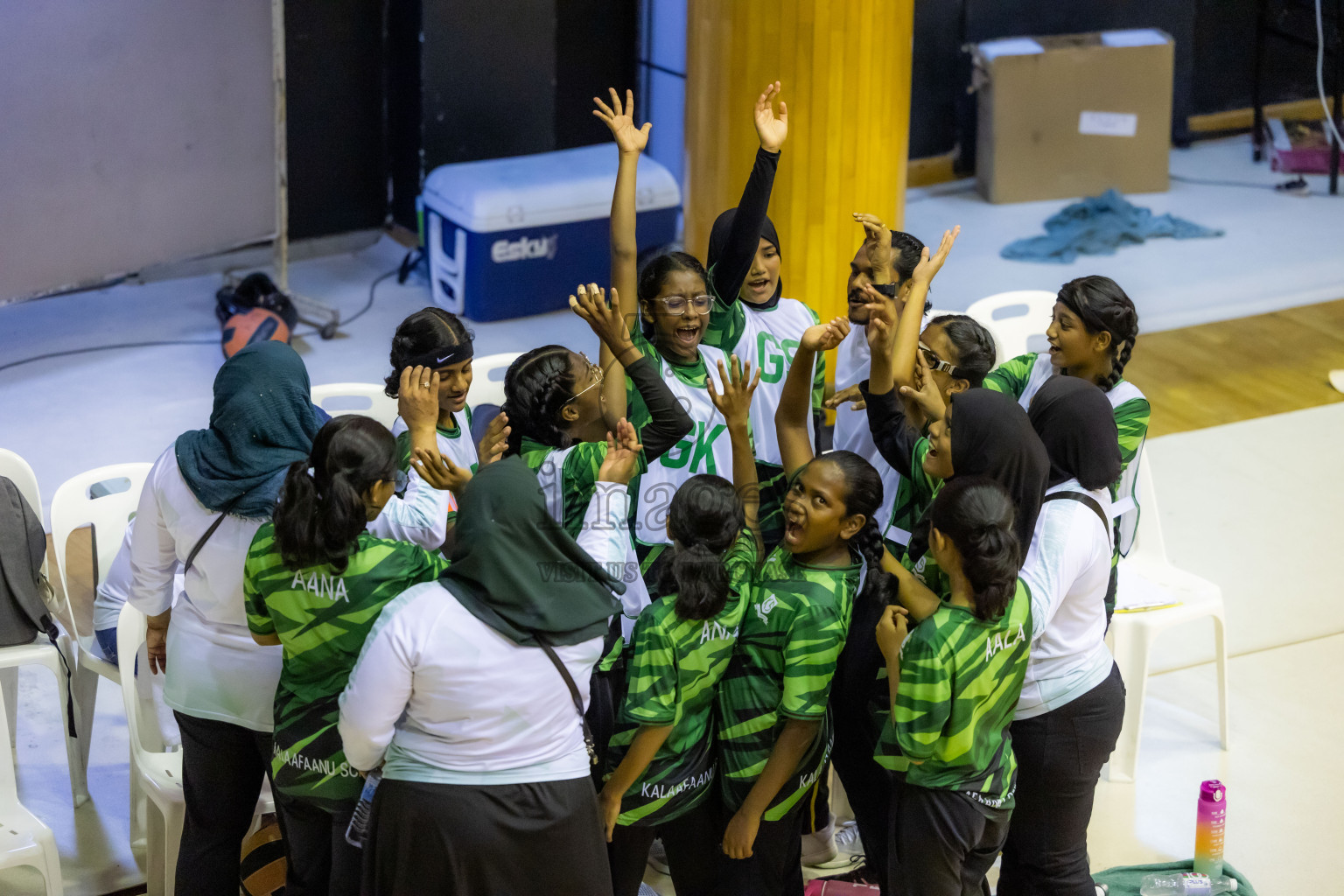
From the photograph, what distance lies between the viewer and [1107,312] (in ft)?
9.68

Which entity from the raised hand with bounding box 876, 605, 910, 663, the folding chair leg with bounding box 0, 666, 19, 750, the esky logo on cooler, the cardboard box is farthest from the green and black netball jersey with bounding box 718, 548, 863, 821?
the cardboard box

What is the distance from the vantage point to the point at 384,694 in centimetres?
215

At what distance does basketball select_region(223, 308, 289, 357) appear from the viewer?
239 inches

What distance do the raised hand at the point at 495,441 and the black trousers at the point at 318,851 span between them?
Answer: 694 mm

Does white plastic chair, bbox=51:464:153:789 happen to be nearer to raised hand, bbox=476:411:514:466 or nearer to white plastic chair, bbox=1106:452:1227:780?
raised hand, bbox=476:411:514:466

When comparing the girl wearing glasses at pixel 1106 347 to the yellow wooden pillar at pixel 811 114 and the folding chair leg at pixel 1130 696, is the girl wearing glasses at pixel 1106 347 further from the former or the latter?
the yellow wooden pillar at pixel 811 114

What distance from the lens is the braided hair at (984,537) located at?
2293 mm

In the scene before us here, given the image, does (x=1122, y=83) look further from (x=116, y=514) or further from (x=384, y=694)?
(x=384, y=694)

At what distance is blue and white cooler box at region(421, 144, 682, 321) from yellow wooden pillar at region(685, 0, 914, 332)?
1.38m

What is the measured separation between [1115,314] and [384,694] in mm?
1698

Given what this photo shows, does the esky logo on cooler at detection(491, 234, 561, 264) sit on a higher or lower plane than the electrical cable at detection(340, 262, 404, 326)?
higher

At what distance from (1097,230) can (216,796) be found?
614cm

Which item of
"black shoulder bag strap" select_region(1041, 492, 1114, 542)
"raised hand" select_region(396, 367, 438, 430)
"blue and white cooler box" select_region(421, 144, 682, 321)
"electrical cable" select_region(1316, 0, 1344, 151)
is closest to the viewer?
"black shoulder bag strap" select_region(1041, 492, 1114, 542)

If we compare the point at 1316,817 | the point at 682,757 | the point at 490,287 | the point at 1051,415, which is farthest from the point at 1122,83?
Answer: the point at 682,757
